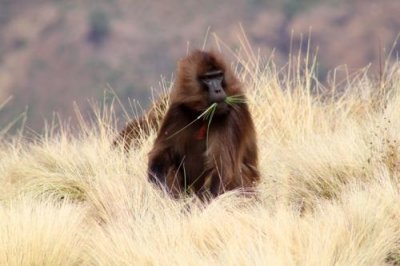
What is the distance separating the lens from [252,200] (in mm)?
8172

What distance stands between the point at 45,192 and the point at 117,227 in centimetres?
167

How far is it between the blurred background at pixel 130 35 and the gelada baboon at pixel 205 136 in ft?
182

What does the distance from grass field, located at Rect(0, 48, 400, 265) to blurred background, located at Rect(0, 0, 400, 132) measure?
53.5 m

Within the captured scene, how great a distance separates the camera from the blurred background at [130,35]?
7119 cm

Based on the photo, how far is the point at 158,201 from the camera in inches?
319

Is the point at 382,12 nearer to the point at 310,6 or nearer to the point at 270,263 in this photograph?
the point at 310,6

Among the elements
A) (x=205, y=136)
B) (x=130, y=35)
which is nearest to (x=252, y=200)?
(x=205, y=136)

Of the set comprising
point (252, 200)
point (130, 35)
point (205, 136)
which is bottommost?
point (130, 35)

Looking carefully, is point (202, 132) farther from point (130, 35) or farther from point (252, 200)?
point (130, 35)

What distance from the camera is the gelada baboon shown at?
850 cm

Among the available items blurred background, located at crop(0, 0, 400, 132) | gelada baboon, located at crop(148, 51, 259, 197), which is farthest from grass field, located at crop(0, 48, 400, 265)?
blurred background, located at crop(0, 0, 400, 132)

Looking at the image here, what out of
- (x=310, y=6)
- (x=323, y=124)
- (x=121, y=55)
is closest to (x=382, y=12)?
(x=310, y=6)

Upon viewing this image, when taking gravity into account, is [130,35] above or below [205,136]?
below

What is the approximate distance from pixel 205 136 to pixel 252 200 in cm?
71
